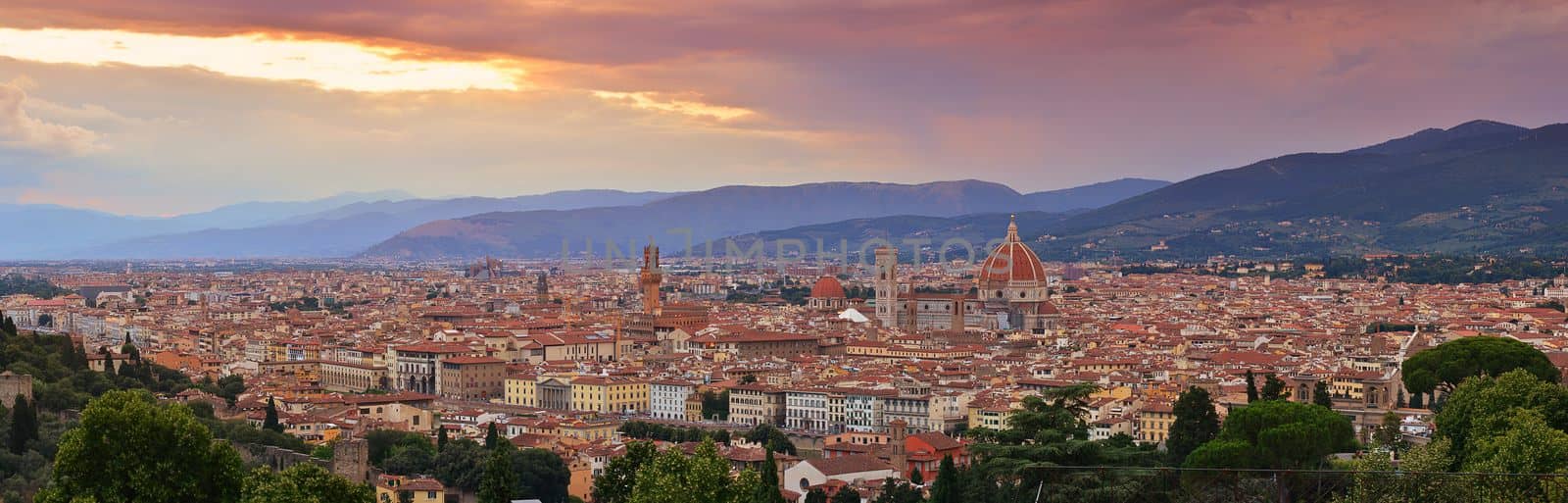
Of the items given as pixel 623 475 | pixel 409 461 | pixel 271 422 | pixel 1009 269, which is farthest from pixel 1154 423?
pixel 1009 269

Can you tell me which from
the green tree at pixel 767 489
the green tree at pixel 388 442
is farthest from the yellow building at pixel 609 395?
the green tree at pixel 767 489

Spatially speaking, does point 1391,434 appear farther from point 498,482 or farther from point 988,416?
point 498,482

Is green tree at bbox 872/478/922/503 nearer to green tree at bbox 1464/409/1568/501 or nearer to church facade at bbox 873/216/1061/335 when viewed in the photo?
green tree at bbox 1464/409/1568/501

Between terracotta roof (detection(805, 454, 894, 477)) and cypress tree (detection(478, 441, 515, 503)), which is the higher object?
cypress tree (detection(478, 441, 515, 503))

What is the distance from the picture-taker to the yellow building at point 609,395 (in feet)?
148

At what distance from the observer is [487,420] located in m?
39.5

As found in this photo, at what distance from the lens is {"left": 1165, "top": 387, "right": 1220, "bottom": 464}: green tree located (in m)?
27.0

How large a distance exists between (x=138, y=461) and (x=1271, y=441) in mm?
13507

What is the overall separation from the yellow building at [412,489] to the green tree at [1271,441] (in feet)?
33.8

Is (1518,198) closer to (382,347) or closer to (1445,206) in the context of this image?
(1445,206)

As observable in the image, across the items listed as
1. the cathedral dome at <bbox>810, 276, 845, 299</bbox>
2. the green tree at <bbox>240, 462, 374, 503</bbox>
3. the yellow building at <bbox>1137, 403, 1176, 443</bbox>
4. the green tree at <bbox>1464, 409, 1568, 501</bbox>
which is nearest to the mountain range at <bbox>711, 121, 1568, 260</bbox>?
the cathedral dome at <bbox>810, 276, 845, 299</bbox>

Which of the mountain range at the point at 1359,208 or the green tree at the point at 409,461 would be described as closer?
the green tree at the point at 409,461

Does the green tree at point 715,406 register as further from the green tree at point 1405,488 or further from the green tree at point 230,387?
the green tree at point 1405,488

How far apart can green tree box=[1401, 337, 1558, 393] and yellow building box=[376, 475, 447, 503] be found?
47.9ft
